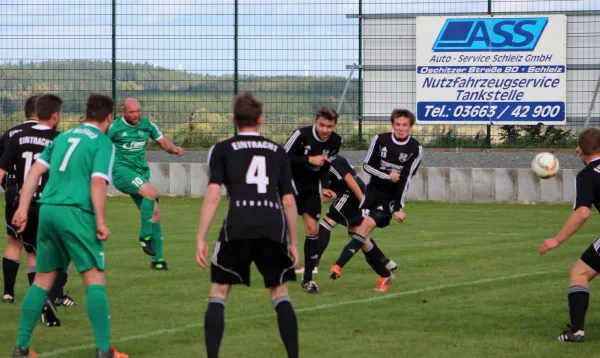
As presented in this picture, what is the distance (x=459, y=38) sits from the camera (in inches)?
1011

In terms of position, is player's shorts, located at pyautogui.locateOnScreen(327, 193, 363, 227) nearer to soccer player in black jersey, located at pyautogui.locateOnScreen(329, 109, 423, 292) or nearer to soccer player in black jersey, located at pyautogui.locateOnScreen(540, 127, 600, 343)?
soccer player in black jersey, located at pyautogui.locateOnScreen(329, 109, 423, 292)

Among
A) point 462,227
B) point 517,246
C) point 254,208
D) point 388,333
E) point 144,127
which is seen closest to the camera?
point 254,208

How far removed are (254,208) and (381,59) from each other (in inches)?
761

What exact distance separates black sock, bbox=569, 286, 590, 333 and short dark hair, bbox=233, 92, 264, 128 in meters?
3.03

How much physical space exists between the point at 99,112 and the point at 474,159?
59.7 feet

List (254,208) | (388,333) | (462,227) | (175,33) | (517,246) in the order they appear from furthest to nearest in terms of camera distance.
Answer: (175,33) → (462,227) → (517,246) → (388,333) → (254,208)

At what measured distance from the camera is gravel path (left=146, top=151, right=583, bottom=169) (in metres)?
24.5

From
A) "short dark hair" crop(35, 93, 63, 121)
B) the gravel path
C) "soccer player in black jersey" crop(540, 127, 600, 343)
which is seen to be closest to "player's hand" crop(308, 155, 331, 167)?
"short dark hair" crop(35, 93, 63, 121)

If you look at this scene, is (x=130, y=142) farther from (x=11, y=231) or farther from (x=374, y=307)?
(x=374, y=307)

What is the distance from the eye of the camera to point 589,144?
28.0ft

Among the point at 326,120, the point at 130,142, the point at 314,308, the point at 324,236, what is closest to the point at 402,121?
the point at 326,120

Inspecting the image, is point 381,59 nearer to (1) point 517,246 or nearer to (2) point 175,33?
(2) point 175,33

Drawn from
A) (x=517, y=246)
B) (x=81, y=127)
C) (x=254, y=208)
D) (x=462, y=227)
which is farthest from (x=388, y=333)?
(x=462, y=227)

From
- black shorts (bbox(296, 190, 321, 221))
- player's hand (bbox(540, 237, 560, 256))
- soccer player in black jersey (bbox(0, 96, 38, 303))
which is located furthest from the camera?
black shorts (bbox(296, 190, 321, 221))
